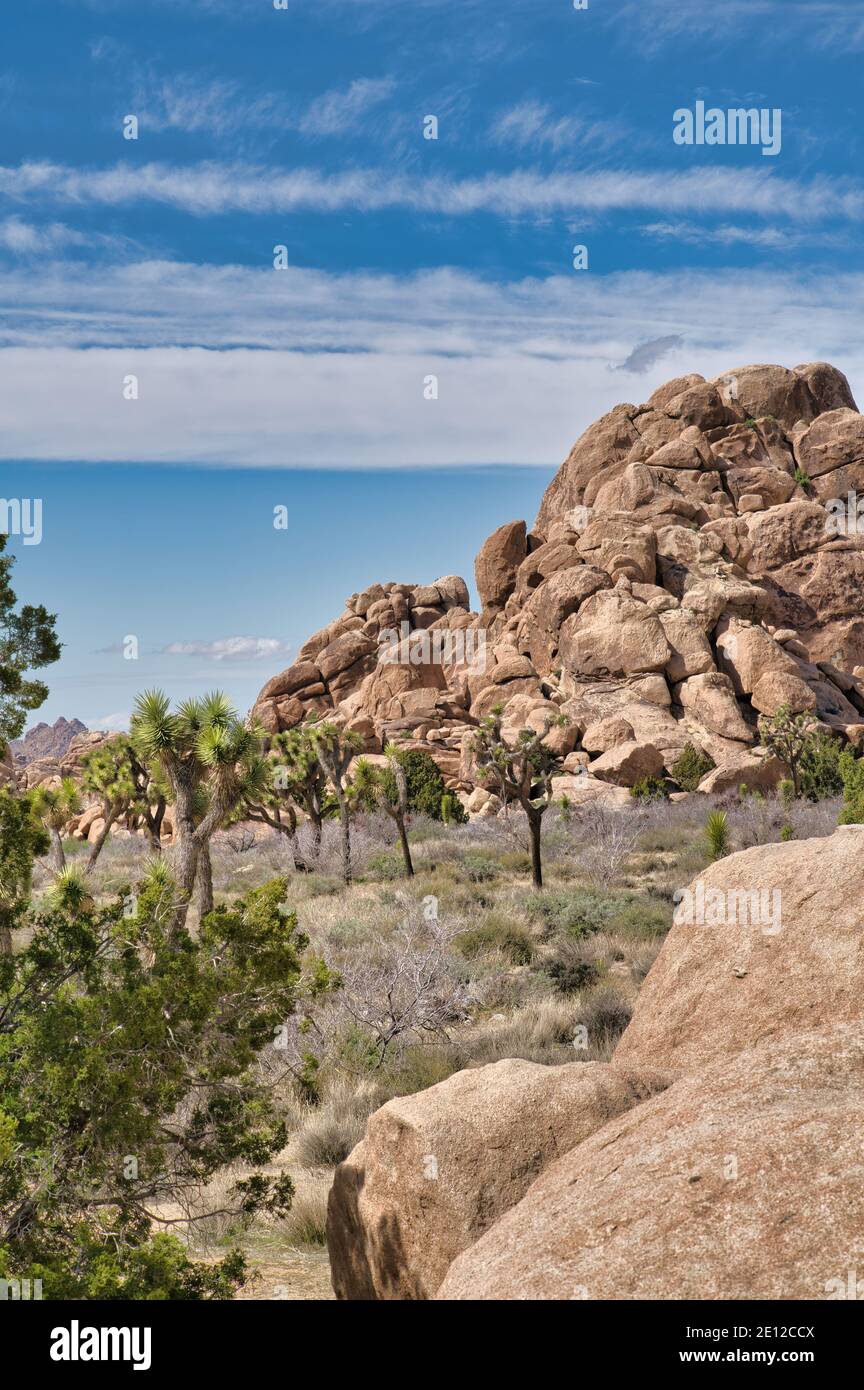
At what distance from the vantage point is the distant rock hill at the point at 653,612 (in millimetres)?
46656

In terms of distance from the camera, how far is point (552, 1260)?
4016 mm

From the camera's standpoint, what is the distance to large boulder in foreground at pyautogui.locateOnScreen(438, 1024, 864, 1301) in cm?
362

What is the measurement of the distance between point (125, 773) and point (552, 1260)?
26.1 metres

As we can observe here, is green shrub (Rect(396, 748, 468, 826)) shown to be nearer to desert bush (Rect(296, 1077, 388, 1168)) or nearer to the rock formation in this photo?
desert bush (Rect(296, 1077, 388, 1168))

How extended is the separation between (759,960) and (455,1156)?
2.40 metres

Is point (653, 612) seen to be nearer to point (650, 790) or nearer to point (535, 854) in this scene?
point (650, 790)

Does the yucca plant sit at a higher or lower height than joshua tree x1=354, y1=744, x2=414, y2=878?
lower

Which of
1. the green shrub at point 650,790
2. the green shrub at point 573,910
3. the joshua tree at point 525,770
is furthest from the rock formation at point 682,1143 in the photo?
the green shrub at point 650,790

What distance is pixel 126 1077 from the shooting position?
571 cm

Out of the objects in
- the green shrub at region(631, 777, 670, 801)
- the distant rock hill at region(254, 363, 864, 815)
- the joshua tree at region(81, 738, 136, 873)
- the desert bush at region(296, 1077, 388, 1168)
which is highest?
the distant rock hill at region(254, 363, 864, 815)

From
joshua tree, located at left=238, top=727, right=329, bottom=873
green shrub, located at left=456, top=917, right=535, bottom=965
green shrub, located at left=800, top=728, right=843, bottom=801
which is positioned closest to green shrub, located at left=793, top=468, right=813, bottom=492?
green shrub, located at left=800, top=728, right=843, bottom=801

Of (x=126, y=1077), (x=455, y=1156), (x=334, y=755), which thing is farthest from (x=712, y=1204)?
(x=334, y=755)

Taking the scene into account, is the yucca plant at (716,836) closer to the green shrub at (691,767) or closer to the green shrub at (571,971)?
the green shrub at (571,971)
